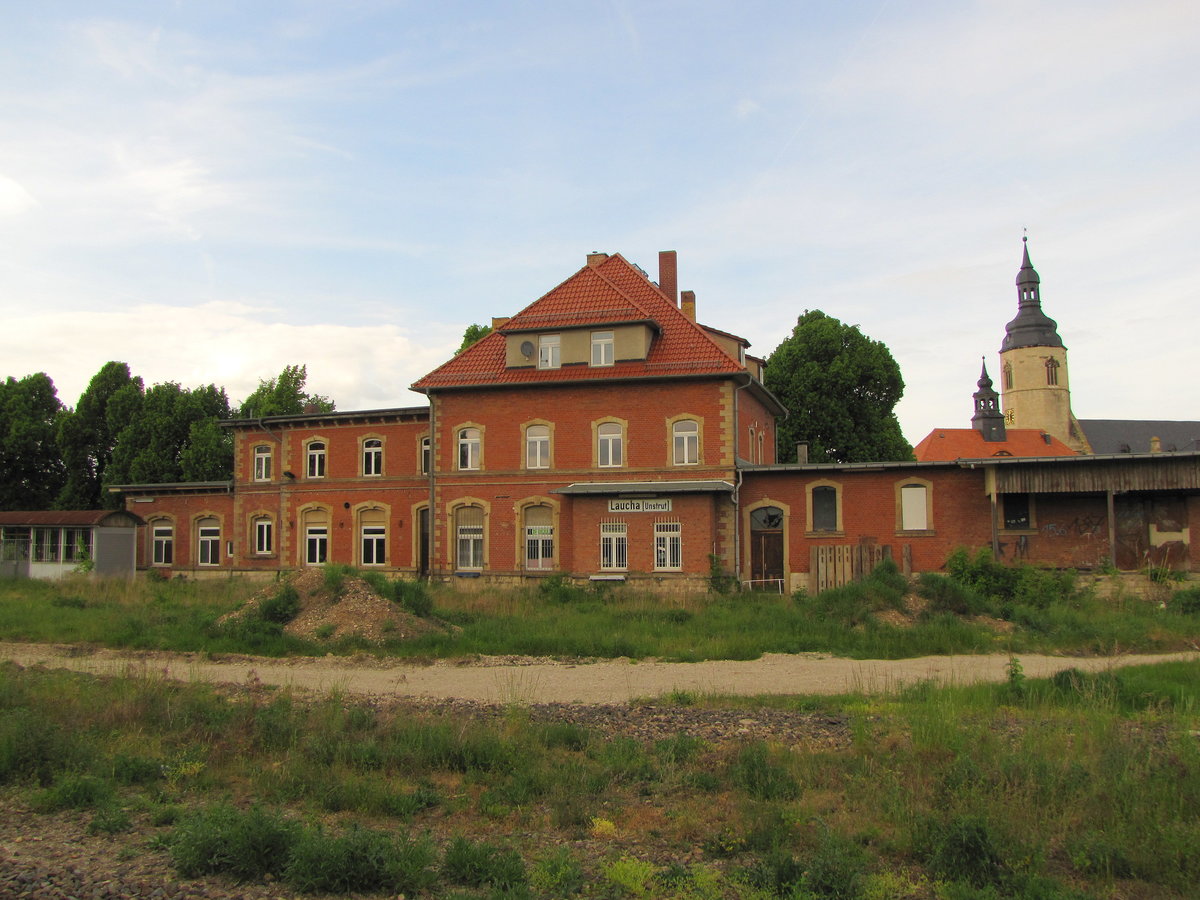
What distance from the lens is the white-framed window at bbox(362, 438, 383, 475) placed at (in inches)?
1334

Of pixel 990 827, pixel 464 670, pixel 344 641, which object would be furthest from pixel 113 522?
pixel 990 827

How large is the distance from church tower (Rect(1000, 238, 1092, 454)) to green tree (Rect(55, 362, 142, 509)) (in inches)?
2844

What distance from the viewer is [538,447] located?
29000 mm

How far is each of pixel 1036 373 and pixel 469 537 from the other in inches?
2733

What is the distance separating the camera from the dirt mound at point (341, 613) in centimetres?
1777

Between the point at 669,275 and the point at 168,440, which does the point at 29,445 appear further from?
the point at 669,275

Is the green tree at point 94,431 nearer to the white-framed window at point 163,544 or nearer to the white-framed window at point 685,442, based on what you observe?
the white-framed window at point 163,544

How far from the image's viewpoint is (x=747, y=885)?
603cm

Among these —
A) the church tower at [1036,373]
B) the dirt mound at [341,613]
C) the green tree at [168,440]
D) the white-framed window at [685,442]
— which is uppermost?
the church tower at [1036,373]

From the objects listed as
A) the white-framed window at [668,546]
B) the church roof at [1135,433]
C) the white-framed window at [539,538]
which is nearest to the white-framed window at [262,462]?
the white-framed window at [539,538]

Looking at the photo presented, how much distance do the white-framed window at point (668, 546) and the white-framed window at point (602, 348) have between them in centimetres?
542

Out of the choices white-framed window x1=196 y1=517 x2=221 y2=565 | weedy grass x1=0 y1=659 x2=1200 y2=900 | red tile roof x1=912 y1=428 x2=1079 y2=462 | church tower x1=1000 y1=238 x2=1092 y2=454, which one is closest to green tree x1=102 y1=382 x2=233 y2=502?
white-framed window x1=196 y1=517 x2=221 y2=565

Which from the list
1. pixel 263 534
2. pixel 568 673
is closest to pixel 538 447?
pixel 263 534

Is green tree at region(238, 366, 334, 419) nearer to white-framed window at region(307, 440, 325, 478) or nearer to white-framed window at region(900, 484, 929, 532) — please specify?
white-framed window at region(307, 440, 325, 478)
